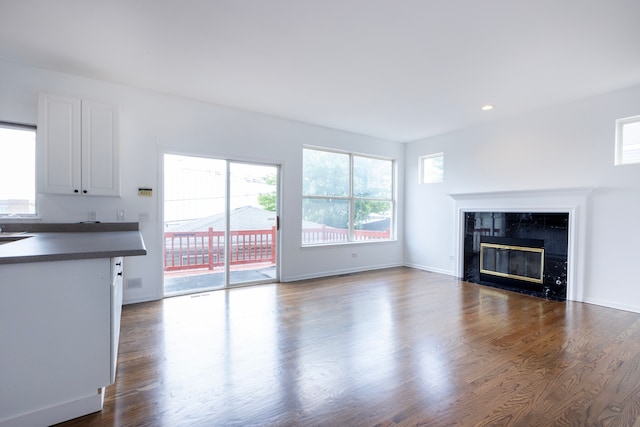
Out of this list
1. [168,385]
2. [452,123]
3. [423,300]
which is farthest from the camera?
[452,123]

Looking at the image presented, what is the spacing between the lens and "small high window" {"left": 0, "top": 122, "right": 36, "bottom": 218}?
3094mm

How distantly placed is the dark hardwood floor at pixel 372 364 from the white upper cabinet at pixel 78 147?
158cm

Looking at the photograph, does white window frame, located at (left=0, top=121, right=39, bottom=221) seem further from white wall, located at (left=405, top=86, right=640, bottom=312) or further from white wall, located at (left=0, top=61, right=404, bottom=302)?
white wall, located at (left=405, top=86, right=640, bottom=312)

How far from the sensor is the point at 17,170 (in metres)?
3.17

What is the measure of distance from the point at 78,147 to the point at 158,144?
88 centimetres

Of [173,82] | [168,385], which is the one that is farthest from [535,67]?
[168,385]

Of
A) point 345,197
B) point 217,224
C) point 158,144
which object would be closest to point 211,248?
point 217,224

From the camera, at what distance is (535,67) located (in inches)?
120

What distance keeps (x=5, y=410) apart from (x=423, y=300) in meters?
3.92

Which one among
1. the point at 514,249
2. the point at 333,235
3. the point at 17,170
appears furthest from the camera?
the point at 333,235

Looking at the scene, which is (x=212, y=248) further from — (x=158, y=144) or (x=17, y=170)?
(x=17, y=170)

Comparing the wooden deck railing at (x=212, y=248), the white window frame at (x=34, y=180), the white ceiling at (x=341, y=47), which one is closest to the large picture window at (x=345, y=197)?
the wooden deck railing at (x=212, y=248)

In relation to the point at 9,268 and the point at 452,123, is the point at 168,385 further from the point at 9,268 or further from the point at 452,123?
the point at 452,123

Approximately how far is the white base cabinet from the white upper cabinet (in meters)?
2.04
